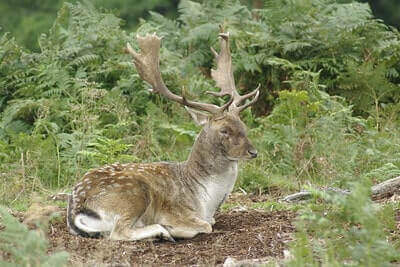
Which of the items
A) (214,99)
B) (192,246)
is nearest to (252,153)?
(192,246)

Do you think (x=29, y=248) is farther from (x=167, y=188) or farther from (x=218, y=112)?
(x=218, y=112)

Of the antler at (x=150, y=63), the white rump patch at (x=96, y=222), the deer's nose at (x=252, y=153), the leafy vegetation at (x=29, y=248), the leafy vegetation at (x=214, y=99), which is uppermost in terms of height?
the leafy vegetation at (x=29, y=248)

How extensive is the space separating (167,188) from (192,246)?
82cm

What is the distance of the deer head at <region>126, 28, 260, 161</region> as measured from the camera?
8820mm

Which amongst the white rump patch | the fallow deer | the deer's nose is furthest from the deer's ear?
the white rump patch

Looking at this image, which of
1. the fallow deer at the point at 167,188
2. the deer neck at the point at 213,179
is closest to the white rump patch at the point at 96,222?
the fallow deer at the point at 167,188

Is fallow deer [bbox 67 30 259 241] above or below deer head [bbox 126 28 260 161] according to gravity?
below

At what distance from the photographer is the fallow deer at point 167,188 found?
8.34 m

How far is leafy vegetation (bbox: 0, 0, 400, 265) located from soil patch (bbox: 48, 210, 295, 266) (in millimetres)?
804

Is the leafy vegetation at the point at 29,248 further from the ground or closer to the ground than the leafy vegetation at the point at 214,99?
further from the ground

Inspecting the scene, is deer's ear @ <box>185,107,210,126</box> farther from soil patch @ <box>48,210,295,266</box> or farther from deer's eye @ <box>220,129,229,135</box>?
soil patch @ <box>48,210,295,266</box>

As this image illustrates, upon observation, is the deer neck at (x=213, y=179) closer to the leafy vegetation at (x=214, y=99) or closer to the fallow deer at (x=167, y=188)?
the fallow deer at (x=167, y=188)

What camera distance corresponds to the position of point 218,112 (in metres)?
9.03

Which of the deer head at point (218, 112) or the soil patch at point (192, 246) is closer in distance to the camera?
the soil patch at point (192, 246)
